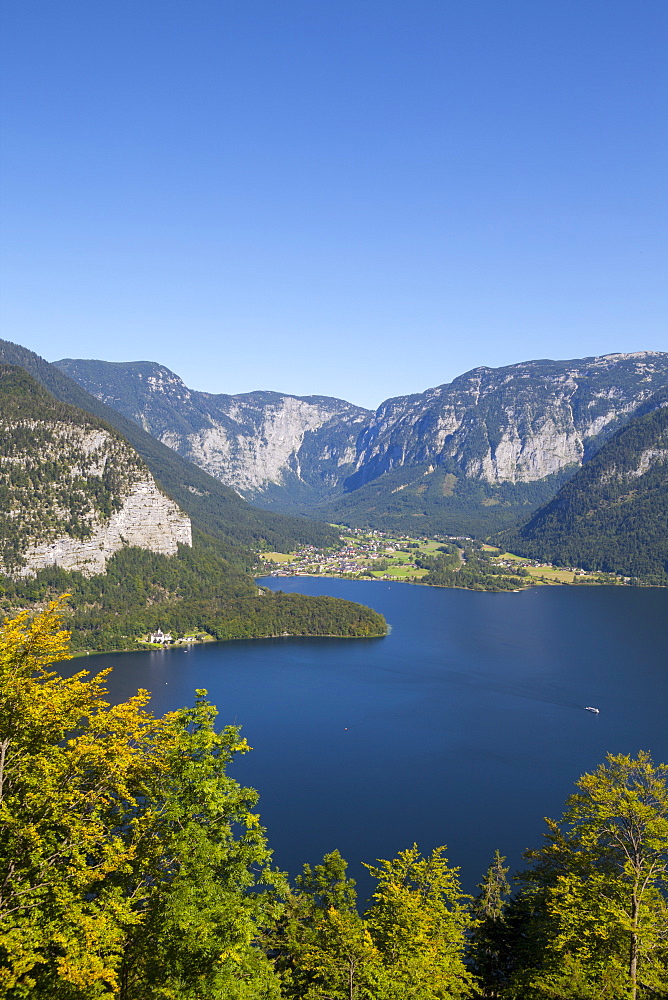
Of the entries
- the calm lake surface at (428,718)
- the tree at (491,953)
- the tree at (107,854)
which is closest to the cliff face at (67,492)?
the calm lake surface at (428,718)

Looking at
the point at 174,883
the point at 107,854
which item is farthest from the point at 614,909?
the point at 107,854

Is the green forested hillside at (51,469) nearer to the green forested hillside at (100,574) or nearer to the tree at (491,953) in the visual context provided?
the green forested hillside at (100,574)

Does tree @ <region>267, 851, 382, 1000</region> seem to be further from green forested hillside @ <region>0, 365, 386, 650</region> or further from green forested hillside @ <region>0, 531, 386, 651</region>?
green forested hillside @ <region>0, 365, 386, 650</region>

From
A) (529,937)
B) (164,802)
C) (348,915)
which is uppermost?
(164,802)

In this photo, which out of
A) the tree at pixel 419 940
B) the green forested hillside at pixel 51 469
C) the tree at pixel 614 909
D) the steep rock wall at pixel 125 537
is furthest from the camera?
the green forested hillside at pixel 51 469

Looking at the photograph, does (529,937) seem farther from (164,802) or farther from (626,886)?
(164,802)

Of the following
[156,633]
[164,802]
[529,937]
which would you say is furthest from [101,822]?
[156,633]
